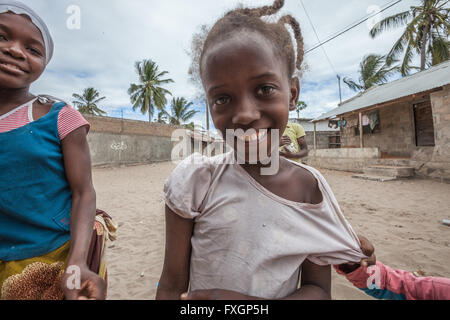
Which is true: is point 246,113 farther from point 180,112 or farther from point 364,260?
point 180,112

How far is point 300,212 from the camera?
0.84 metres

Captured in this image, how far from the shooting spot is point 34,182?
2.83 feet

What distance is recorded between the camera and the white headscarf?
2.80 feet

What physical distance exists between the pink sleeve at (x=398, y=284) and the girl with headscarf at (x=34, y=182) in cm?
125

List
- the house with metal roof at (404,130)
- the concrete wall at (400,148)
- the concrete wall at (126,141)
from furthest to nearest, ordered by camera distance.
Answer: the concrete wall at (126,141)
the house with metal roof at (404,130)
the concrete wall at (400,148)

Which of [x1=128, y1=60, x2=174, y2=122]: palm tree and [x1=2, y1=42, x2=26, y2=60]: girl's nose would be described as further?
[x1=128, y1=60, x2=174, y2=122]: palm tree

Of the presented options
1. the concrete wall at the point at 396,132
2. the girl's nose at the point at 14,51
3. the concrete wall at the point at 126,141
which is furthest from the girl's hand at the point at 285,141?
the concrete wall at the point at 126,141

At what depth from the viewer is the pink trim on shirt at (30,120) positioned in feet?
2.79

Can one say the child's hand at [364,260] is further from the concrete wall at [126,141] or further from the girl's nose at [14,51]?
the concrete wall at [126,141]

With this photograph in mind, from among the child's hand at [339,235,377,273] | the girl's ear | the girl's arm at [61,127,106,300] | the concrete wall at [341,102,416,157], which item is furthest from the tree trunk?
the girl's arm at [61,127,106,300]

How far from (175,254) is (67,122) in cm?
69

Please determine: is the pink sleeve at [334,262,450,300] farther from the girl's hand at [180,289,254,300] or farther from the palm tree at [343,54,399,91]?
the palm tree at [343,54,399,91]
